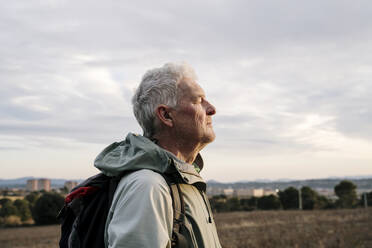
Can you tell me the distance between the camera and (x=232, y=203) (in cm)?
3988

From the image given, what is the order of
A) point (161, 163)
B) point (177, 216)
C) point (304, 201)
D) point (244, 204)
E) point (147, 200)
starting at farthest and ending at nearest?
point (244, 204), point (304, 201), point (161, 163), point (177, 216), point (147, 200)

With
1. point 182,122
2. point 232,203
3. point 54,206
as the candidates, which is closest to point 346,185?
point 232,203

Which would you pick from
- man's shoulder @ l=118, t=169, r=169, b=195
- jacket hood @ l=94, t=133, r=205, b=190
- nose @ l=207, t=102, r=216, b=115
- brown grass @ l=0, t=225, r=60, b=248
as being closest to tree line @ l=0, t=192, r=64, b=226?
brown grass @ l=0, t=225, r=60, b=248

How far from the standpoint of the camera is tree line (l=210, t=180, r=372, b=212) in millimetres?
34656

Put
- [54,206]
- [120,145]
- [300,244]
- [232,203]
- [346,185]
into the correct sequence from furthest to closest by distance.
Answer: [232,203] → [346,185] → [54,206] → [300,244] → [120,145]

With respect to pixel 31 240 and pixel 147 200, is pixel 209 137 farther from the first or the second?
pixel 31 240

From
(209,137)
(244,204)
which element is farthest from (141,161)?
(244,204)

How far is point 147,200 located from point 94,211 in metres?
0.35

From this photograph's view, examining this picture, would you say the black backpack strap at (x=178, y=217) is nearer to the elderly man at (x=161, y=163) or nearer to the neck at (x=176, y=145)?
the elderly man at (x=161, y=163)

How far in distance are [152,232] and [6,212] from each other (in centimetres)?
3684

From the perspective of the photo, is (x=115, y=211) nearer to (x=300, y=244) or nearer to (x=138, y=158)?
(x=138, y=158)

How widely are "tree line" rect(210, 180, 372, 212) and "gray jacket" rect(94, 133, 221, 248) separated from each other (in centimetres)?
3454

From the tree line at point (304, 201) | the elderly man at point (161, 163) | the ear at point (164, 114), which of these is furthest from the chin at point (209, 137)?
the tree line at point (304, 201)

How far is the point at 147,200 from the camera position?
4.84 ft
